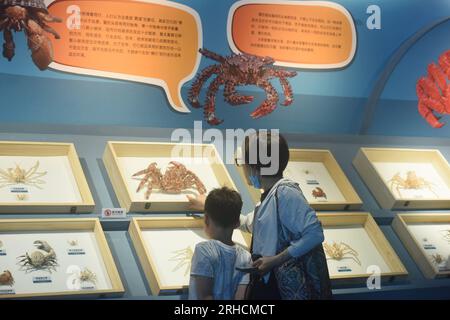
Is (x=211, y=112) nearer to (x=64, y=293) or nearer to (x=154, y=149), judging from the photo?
(x=154, y=149)

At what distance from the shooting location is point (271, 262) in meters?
3.30

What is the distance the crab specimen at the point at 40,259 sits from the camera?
3.30 m

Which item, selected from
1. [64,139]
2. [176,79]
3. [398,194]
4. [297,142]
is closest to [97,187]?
[64,139]

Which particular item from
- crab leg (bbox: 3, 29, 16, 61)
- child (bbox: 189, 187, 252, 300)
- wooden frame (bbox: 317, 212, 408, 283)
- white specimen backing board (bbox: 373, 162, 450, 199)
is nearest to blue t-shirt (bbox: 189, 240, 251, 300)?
child (bbox: 189, 187, 252, 300)

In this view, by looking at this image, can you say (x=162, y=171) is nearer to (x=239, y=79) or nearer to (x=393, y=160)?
(x=239, y=79)

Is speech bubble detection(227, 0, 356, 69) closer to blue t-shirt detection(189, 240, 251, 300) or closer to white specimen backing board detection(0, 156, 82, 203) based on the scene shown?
white specimen backing board detection(0, 156, 82, 203)

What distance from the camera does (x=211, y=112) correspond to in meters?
4.36

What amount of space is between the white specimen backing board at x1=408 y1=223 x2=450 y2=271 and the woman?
1.07m

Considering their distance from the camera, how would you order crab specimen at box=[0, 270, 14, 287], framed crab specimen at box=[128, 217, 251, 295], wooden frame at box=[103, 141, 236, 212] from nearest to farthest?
crab specimen at box=[0, 270, 14, 287], framed crab specimen at box=[128, 217, 251, 295], wooden frame at box=[103, 141, 236, 212]

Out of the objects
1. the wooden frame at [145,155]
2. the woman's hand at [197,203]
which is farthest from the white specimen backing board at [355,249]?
the woman's hand at [197,203]

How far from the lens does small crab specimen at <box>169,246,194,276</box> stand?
11.7ft

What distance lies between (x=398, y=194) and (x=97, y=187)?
183 cm

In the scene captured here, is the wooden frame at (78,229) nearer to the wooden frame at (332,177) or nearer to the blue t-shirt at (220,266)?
the blue t-shirt at (220,266)

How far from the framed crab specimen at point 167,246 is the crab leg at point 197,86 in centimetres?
82
